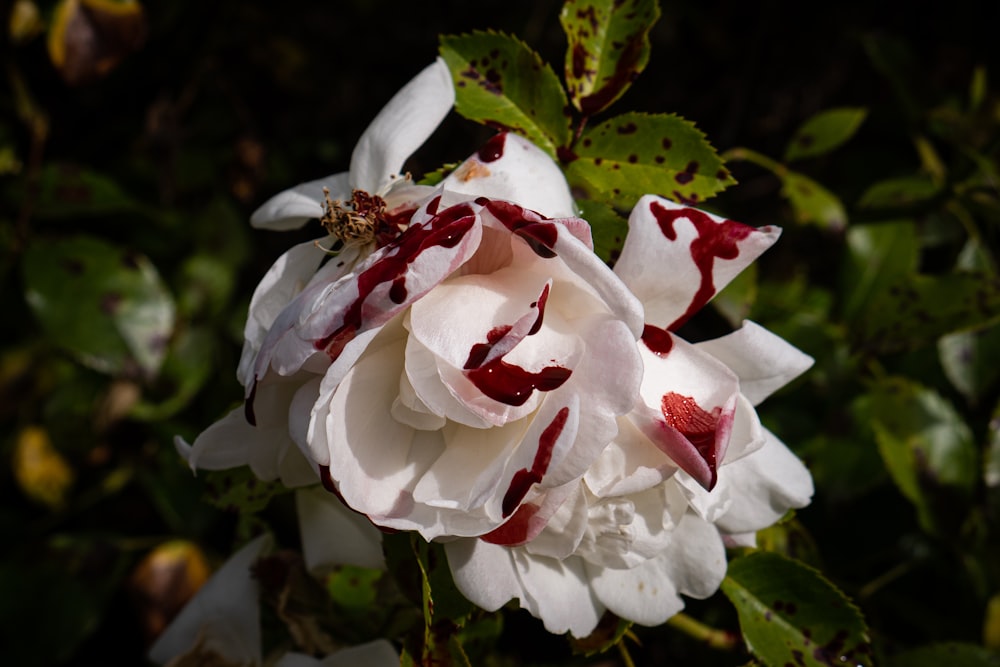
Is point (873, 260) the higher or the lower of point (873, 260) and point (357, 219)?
the lower

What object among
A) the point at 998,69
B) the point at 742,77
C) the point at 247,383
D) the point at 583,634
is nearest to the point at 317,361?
the point at 247,383

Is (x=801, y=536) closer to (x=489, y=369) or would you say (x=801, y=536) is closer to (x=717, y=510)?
Answer: (x=717, y=510)

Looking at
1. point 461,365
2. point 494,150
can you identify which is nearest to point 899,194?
point 494,150

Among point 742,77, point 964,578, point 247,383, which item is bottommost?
point 964,578

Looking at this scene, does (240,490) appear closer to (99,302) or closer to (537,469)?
(537,469)

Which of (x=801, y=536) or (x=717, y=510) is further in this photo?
(x=801, y=536)
